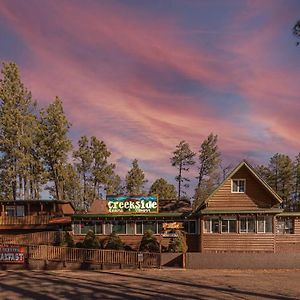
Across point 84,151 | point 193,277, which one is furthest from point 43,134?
point 193,277

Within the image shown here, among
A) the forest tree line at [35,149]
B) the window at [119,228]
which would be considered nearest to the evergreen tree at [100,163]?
the forest tree line at [35,149]

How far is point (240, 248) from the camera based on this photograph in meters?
40.2

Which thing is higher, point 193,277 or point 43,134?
point 43,134

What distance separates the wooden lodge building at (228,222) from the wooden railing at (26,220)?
203 cm

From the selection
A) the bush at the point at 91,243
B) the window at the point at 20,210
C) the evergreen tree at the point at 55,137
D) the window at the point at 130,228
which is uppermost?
the evergreen tree at the point at 55,137

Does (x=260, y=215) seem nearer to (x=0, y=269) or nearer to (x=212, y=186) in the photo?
(x=0, y=269)

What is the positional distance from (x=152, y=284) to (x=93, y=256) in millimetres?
10527

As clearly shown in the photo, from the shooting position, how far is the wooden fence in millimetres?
35781

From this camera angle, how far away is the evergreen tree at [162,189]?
88.2 meters

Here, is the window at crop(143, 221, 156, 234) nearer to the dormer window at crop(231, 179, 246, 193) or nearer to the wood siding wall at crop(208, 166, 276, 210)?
the wood siding wall at crop(208, 166, 276, 210)

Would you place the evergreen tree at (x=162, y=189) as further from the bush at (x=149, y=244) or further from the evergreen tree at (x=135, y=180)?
the bush at (x=149, y=244)

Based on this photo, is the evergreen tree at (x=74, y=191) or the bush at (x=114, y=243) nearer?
the bush at (x=114, y=243)

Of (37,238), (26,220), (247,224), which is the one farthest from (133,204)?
(26,220)

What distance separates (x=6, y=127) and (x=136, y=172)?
117 feet
